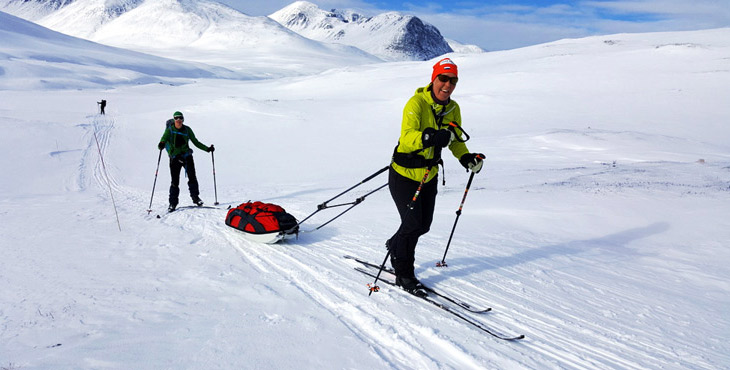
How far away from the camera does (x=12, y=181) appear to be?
36.1 ft

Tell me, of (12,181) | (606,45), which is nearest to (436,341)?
(12,181)

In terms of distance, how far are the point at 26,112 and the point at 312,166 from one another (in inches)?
737

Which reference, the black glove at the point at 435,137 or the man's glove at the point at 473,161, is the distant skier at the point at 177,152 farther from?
the black glove at the point at 435,137

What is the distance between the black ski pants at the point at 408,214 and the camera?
4117 millimetres

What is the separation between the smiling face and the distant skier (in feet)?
20.3

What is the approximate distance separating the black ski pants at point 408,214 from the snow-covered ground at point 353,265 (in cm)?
36

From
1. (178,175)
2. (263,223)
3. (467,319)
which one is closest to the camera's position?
(467,319)

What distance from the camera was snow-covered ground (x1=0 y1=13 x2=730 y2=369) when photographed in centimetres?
322

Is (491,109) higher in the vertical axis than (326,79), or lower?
lower

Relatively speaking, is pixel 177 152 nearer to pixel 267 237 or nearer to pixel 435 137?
pixel 267 237

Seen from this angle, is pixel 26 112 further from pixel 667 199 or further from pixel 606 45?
pixel 606 45

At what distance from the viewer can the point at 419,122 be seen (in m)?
3.86

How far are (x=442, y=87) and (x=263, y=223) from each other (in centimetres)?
320

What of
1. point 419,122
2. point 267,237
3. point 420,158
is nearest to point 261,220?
point 267,237
